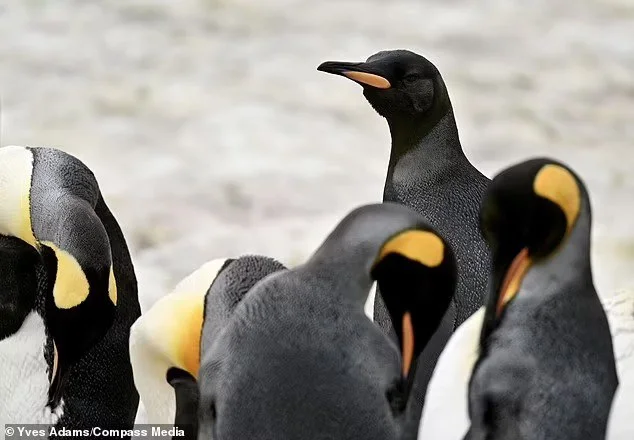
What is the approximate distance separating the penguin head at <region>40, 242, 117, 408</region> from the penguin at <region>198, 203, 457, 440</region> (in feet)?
1.60

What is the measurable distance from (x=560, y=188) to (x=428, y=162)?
92 cm

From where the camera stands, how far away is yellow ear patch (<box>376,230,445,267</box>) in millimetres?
1504

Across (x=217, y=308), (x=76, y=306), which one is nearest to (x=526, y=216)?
(x=217, y=308)

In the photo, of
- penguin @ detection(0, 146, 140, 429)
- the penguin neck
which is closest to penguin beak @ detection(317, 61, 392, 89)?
the penguin neck

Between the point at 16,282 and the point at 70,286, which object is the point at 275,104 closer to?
the point at 16,282

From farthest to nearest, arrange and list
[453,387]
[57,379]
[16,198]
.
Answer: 1. [16,198]
2. [57,379]
3. [453,387]

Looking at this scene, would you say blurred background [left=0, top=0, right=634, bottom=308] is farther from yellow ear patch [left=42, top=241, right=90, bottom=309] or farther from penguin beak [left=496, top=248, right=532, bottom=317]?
penguin beak [left=496, top=248, right=532, bottom=317]

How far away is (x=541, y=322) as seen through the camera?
151 centimetres

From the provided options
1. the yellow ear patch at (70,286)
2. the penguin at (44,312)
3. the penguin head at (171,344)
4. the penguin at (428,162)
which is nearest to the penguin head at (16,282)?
the penguin at (44,312)

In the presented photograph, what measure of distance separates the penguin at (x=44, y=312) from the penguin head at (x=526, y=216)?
84cm

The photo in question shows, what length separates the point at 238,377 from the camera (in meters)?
1.55

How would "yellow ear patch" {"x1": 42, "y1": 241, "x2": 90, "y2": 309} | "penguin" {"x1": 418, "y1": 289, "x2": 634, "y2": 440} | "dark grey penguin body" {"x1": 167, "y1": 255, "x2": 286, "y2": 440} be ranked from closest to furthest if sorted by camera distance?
1. "penguin" {"x1": 418, "y1": 289, "x2": 634, "y2": 440}
2. "dark grey penguin body" {"x1": 167, "y1": 255, "x2": 286, "y2": 440}
3. "yellow ear patch" {"x1": 42, "y1": 241, "x2": 90, "y2": 309}

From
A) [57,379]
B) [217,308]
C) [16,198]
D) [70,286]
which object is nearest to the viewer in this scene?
[217,308]


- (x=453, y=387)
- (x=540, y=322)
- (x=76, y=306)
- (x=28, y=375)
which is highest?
(x=540, y=322)
